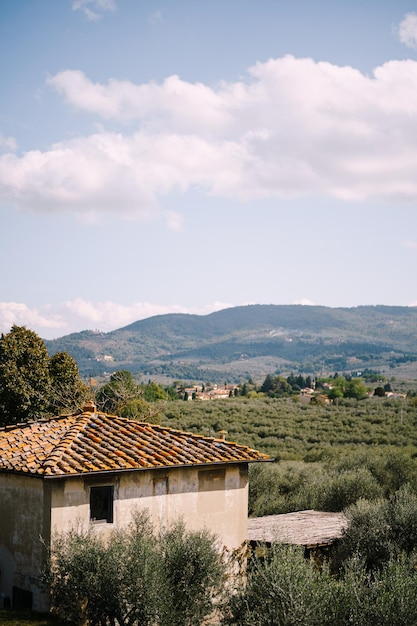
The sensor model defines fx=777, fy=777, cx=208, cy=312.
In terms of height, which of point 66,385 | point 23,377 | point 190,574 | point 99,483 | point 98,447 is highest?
point 23,377

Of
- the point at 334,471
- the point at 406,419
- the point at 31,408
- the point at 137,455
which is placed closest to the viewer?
the point at 137,455

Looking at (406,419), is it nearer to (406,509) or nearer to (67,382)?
(67,382)

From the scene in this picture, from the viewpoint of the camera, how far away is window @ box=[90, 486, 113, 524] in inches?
579

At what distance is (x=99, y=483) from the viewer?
14766mm

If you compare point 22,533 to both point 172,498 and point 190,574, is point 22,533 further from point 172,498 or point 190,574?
point 190,574

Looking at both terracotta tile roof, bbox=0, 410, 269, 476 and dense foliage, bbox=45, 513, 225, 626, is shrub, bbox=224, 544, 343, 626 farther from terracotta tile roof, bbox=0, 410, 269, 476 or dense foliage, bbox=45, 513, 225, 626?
terracotta tile roof, bbox=0, 410, 269, 476

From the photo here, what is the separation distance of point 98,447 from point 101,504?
1210 mm

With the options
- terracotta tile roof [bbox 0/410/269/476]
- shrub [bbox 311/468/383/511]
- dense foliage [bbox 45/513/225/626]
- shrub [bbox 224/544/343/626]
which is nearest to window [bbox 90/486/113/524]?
terracotta tile roof [bbox 0/410/269/476]

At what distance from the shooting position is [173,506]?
1581 cm

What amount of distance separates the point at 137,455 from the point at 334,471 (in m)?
16.4

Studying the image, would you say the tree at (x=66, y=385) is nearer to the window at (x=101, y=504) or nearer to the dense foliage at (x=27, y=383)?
the dense foliage at (x=27, y=383)

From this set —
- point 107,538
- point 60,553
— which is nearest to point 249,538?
point 107,538

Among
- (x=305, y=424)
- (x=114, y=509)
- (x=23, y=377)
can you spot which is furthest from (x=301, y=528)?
(x=305, y=424)

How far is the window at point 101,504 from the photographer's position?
1470cm
